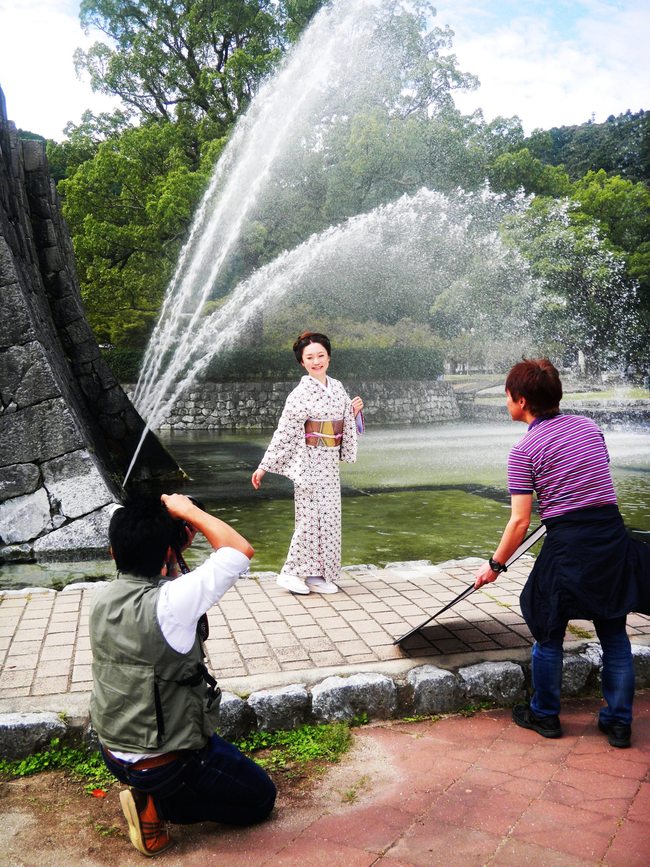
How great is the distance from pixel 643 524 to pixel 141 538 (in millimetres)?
6436

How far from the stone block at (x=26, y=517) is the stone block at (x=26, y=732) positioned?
11.0 ft

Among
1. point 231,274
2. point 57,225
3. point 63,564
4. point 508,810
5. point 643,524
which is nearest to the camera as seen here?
point 508,810

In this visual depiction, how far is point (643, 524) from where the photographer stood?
7492 mm

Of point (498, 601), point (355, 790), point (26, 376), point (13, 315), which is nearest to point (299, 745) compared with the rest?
point (355, 790)

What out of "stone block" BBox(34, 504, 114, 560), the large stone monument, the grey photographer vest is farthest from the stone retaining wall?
the grey photographer vest

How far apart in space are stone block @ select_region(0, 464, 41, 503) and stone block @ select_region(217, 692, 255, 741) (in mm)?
3765

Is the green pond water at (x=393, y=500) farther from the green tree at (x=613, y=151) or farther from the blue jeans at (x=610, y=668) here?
the green tree at (x=613, y=151)

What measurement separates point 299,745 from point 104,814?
83 cm

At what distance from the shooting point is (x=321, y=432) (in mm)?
5043

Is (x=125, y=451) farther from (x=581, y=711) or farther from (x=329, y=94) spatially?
(x=329, y=94)

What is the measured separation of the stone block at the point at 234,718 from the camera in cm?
315

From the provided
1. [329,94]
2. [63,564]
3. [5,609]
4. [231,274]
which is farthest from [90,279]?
[5,609]

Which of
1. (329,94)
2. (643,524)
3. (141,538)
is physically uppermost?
(329,94)

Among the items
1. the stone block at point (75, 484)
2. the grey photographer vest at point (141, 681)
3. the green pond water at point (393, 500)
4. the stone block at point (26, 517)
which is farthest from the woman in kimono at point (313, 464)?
the grey photographer vest at point (141, 681)
